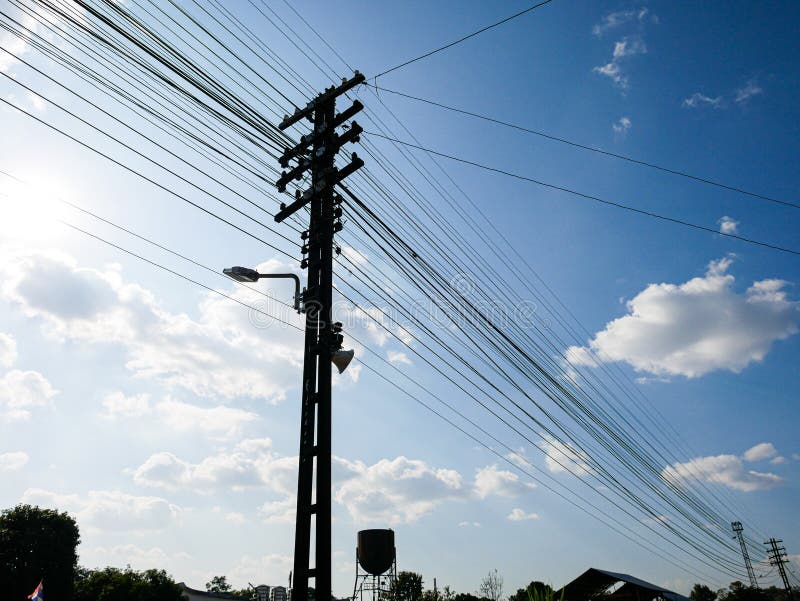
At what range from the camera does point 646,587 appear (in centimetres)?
2717

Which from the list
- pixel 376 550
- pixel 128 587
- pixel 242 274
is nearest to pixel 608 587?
pixel 376 550

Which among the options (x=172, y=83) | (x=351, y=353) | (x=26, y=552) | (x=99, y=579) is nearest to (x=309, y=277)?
(x=351, y=353)

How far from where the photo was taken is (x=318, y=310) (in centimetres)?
1078

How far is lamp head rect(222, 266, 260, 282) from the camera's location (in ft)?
34.9

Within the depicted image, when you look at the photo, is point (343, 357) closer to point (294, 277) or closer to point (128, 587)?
point (294, 277)

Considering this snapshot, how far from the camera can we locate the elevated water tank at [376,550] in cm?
1239

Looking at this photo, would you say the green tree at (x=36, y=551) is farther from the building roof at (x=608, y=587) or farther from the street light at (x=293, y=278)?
the street light at (x=293, y=278)

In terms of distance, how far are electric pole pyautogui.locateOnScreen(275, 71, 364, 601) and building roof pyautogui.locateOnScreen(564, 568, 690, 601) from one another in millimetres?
24218

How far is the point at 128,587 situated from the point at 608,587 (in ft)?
144


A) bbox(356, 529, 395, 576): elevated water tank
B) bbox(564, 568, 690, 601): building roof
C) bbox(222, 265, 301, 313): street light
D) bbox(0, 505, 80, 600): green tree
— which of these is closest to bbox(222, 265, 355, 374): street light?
bbox(222, 265, 301, 313): street light

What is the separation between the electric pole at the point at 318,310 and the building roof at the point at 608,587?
79.5ft

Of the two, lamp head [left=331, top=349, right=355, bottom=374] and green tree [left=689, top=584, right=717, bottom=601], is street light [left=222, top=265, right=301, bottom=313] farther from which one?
green tree [left=689, top=584, right=717, bottom=601]

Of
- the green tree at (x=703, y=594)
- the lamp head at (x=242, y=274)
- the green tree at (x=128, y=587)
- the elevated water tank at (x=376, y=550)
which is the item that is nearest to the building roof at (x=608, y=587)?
the elevated water tank at (x=376, y=550)

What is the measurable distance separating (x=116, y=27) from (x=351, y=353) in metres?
7.09
